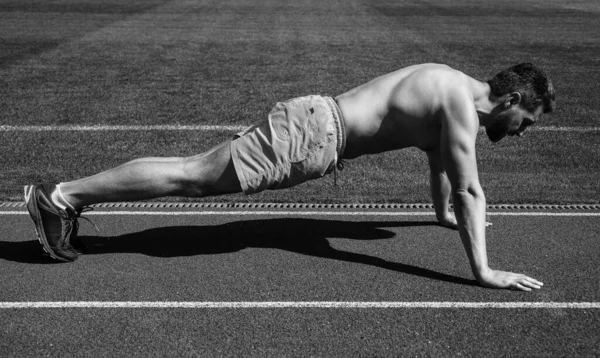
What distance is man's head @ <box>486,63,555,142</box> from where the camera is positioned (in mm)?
5082

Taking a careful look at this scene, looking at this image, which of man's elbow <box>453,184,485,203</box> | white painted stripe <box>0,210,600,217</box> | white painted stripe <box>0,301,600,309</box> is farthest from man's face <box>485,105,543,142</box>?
white painted stripe <box>0,210,600,217</box>

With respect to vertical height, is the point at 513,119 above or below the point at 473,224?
above

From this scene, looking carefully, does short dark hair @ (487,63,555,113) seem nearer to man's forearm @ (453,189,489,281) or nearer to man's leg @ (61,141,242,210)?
man's forearm @ (453,189,489,281)

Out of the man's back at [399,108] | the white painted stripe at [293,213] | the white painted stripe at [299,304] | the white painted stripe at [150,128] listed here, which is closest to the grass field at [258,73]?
the white painted stripe at [150,128]

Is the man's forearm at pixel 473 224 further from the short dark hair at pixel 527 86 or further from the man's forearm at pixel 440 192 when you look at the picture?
the man's forearm at pixel 440 192

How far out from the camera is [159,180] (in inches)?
204

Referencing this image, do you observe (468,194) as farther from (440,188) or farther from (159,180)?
(159,180)

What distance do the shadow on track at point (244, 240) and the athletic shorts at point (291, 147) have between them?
74 cm

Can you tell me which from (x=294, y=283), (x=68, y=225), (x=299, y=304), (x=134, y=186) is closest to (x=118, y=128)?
(x=68, y=225)

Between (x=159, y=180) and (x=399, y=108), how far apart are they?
5.20 ft

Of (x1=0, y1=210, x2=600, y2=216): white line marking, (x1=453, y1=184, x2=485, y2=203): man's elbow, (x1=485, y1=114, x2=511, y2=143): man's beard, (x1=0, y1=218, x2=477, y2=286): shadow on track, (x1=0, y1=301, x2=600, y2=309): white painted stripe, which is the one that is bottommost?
(x1=0, y1=210, x2=600, y2=216): white line marking

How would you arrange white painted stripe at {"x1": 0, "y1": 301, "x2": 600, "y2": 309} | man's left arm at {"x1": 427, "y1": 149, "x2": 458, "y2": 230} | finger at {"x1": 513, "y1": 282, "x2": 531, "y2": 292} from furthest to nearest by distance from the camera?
1. man's left arm at {"x1": 427, "y1": 149, "x2": 458, "y2": 230}
2. finger at {"x1": 513, "y1": 282, "x2": 531, "y2": 292}
3. white painted stripe at {"x1": 0, "y1": 301, "x2": 600, "y2": 309}

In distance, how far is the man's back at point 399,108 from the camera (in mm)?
5129

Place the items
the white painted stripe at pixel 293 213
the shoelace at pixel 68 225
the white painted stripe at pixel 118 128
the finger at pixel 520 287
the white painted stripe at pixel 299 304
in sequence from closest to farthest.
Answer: the white painted stripe at pixel 299 304, the finger at pixel 520 287, the shoelace at pixel 68 225, the white painted stripe at pixel 293 213, the white painted stripe at pixel 118 128
